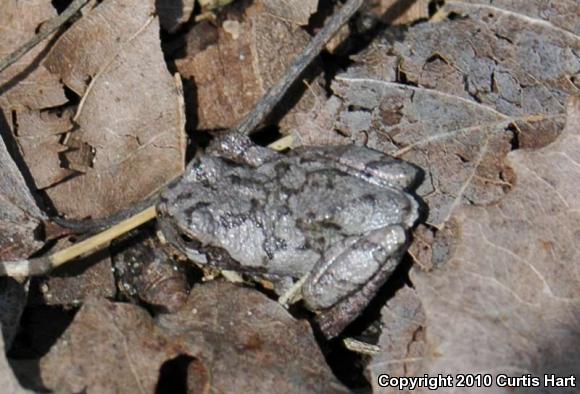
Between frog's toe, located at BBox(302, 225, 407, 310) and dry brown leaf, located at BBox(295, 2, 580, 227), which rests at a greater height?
dry brown leaf, located at BBox(295, 2, 580, 227)

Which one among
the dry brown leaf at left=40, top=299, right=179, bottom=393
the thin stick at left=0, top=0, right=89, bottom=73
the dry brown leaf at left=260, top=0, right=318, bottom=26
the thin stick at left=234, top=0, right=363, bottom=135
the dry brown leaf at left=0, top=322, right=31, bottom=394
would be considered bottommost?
the dry brown leaf at left=40, top=299, right=179, bottom=393

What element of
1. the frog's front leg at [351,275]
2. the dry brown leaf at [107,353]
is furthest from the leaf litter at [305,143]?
the frog's front leg at [351,275]

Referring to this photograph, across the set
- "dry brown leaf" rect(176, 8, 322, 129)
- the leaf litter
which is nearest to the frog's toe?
the leaf litter

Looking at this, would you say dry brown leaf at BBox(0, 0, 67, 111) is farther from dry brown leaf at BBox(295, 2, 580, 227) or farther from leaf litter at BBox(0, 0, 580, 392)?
dry brown leaf at BBox(295, 2, 580, 227)

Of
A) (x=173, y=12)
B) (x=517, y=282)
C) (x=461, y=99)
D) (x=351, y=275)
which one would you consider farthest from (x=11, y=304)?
(x=461, y=99)

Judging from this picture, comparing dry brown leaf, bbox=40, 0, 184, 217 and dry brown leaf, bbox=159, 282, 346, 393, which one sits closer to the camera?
dry brown leaf, bbox=159, 282, 346, 393

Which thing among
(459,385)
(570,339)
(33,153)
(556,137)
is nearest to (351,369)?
(459,385)
